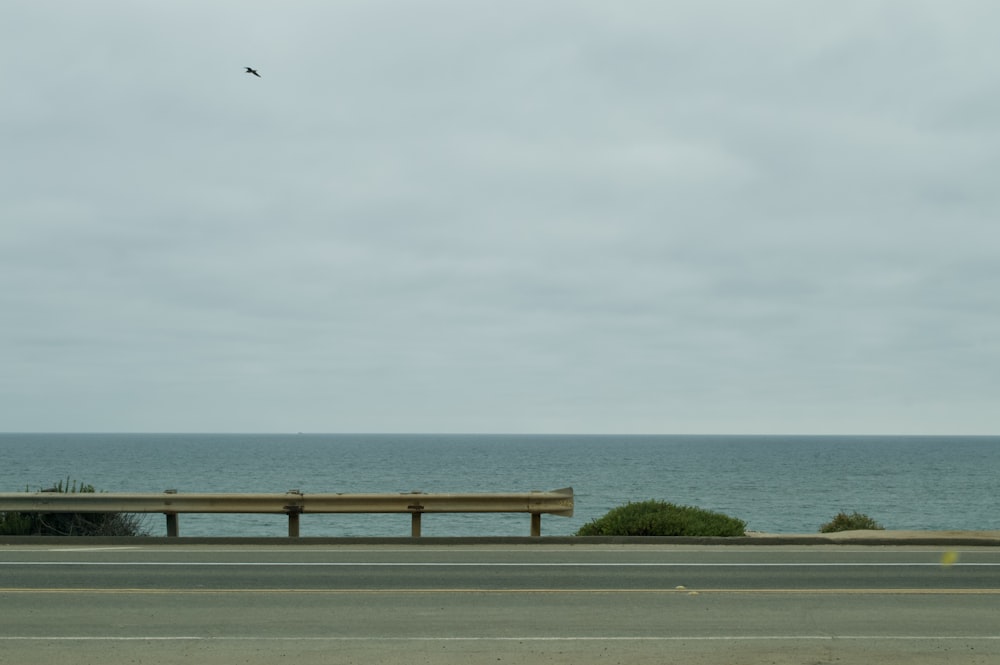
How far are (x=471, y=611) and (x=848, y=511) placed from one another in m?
52.8

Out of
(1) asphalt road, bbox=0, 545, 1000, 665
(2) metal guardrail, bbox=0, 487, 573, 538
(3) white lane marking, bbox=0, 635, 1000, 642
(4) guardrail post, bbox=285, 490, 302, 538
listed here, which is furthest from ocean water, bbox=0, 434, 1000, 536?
(3) white lane marking, bbox=0, 635, 1000, 642

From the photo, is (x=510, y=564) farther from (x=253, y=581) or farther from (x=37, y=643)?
(x=37, y=643)

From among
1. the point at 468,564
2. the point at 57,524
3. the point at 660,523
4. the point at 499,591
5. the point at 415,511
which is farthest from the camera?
the point at 57,524

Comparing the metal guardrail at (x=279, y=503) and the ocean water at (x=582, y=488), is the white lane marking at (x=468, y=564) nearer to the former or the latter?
the metal guardrail at (x=279, y=503)

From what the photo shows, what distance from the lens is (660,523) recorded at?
1820 centimetres

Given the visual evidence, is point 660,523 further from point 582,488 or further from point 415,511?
point 582,488

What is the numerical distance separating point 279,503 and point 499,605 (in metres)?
7.12

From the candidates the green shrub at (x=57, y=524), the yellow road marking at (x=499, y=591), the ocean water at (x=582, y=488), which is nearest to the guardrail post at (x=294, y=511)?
the green shrub at (x=57, y=524)

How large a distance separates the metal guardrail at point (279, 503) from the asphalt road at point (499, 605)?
0.98m

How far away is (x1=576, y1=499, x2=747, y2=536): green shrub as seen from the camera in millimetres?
18172

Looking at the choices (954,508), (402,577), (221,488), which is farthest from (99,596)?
(221,488)

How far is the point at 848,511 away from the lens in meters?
58.9

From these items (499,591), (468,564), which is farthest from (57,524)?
(499,591)

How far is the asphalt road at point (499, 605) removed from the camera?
8977 millimetres
